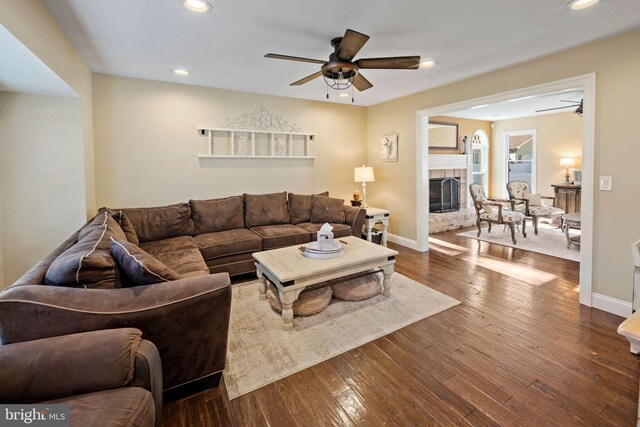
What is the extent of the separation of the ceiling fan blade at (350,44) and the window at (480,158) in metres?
6.51

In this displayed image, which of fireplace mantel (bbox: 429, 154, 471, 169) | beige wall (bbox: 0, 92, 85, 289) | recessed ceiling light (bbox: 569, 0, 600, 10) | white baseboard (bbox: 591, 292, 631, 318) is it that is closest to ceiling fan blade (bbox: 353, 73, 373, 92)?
recessed ceiling light (bbox: 569, 0, 600, 10)

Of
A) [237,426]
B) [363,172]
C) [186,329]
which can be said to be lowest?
[237,426]

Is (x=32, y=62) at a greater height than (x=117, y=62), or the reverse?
(x=117, y=62)

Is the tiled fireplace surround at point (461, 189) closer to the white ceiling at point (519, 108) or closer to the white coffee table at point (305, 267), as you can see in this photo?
the white ceiling at point (519, 108)

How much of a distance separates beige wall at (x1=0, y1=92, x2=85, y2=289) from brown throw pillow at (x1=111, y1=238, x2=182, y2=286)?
1.98 metres

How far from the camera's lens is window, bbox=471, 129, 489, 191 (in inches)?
311

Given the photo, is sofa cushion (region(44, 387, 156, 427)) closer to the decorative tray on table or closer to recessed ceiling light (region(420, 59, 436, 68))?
the decorative tray on table

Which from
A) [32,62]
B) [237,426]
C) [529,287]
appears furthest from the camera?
[529,287]

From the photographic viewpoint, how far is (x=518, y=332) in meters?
2.54

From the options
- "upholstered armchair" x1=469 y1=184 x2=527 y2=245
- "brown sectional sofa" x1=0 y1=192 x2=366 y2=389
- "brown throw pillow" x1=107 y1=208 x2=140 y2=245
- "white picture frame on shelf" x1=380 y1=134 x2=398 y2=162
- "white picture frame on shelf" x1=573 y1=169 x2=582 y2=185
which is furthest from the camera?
"white picture frame on shelf" x1=573 y1=169 x2=582 y2=185

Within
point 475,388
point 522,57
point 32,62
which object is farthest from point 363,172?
point 32,62

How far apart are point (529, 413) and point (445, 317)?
1.09 meters

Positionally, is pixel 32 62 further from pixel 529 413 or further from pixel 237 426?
pixel 529 413

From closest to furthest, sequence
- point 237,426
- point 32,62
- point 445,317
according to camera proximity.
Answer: point 237,426 → point 32,62 → point 445,317
